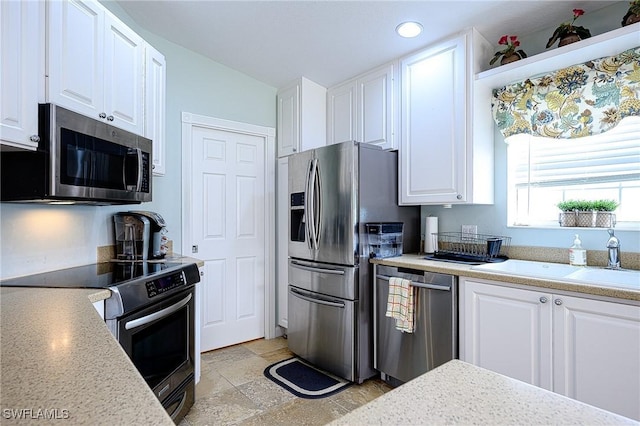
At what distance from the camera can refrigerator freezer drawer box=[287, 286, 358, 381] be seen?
8.27 ft

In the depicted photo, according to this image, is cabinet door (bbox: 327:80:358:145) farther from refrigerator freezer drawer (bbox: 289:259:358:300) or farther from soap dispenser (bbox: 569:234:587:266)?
soap dispenser (bbox: 569:234:587:266)

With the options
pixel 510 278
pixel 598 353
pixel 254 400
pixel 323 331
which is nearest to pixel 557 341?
pixel 598 353

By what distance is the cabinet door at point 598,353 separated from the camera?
1.49m

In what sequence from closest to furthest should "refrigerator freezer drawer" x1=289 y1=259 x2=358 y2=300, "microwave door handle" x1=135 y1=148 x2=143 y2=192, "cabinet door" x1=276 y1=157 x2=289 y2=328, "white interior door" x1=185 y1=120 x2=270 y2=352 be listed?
"microwave door handle" x1=135 y1=148 x2=143 y2=192 → "refrigerator freezer drawer" x1=289 y1=259 x2=358 y2=300 → "white interior door" x1=185 y1=120 x2=270 y2=352 → "cabinet door" x1=276 y1=157 x2=289 y2=328

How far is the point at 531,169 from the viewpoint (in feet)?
8.05

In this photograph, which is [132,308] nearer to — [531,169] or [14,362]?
[14,362]

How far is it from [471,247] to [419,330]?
2.66ft

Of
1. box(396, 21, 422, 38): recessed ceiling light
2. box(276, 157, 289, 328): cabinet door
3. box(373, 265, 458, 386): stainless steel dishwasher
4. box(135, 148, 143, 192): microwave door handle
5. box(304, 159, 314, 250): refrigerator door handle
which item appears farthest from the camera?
box(276, 157, 289, 328): cabinet door

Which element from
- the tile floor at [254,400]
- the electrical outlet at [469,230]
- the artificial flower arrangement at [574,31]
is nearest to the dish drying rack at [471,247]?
the electrical outlet at [469,230]

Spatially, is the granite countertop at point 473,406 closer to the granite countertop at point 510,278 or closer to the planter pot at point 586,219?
the granite countertop at point 510,278

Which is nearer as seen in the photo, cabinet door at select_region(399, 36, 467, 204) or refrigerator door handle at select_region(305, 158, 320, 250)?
cabinet door at select_region(399, 36, 467, 204)

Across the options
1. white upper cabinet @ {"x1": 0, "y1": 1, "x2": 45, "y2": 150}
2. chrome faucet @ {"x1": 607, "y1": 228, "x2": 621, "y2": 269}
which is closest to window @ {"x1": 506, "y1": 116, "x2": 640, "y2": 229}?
chrome faucet @ {"x1": 607, "y1": 228, "x2": 621, "y2": 269}

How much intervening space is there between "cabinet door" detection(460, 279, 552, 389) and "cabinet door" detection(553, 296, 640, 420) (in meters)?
0.06

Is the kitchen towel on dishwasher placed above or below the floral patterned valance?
below
